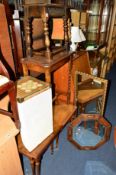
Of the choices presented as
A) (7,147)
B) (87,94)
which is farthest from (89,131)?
(7,147)

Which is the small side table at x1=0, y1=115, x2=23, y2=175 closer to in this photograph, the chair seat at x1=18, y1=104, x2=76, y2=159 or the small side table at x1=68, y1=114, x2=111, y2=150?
the chair seat at x1=18, y1=104, x2=76, y2=159

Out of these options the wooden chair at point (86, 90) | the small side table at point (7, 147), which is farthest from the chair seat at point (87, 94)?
the small side table at point (7, 147)

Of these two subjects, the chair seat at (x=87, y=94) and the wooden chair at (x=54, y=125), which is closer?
the wooden chair at (x=54, y=125)

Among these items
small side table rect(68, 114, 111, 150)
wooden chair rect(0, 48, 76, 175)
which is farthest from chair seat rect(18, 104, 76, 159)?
small side table rect(68, 114, 111, 150)

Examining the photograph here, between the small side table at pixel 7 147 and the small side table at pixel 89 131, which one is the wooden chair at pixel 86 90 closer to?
the small side table at pixel 89 131

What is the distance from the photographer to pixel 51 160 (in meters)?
1.74

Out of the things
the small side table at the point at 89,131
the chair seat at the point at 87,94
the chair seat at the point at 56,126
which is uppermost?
the chair seat at the point at 87,94

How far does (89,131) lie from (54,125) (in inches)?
24.5

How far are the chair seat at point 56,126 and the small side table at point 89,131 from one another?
12 centimetres

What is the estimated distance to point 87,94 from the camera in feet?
6.77

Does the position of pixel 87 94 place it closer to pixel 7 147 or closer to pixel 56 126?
pixel 56 126

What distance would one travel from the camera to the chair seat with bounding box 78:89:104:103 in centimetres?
197

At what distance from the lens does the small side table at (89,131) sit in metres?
1.78

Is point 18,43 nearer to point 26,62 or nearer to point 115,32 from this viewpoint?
point 26,62
